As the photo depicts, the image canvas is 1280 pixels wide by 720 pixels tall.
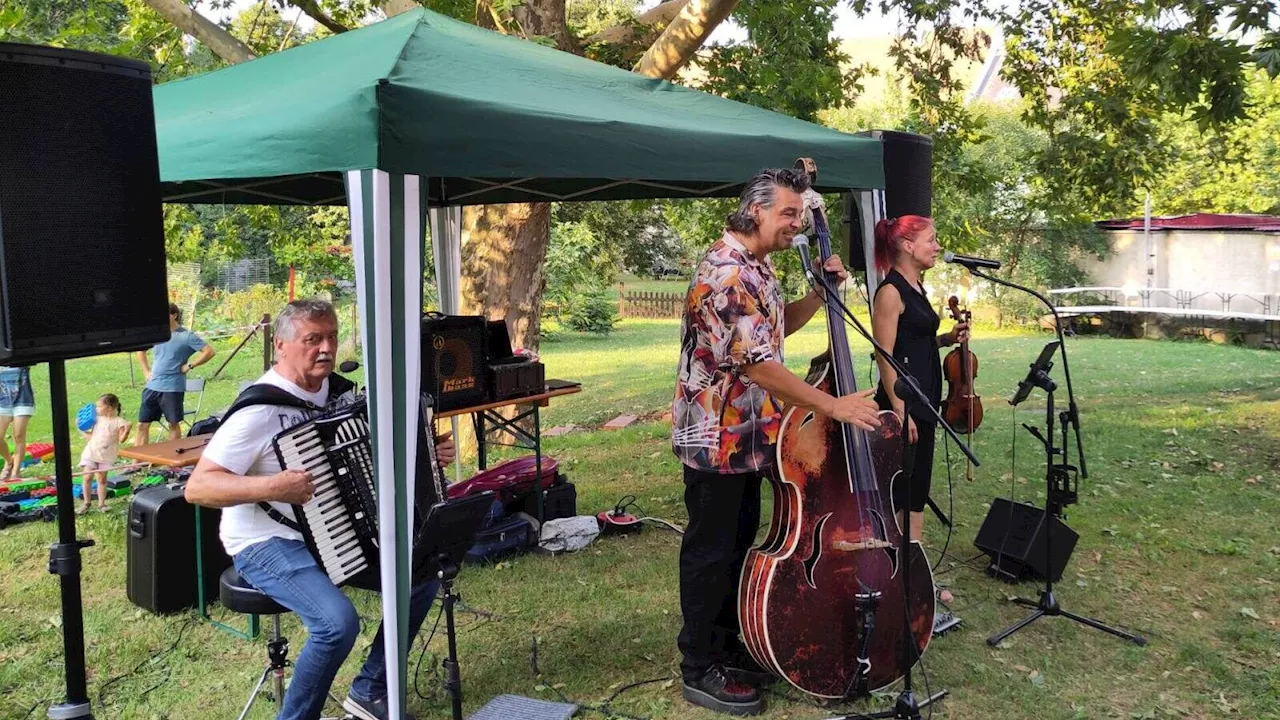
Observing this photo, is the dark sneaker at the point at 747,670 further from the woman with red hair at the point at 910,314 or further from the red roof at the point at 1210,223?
the red roof at the point at 1210,223

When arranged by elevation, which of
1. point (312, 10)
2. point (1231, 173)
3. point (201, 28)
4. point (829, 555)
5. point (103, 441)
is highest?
point (1231, 173)

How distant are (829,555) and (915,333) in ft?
4.16

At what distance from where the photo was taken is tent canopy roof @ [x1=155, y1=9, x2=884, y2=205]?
2.84 metres

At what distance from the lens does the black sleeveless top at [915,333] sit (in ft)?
13.0

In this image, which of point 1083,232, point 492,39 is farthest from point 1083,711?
point 1083,232

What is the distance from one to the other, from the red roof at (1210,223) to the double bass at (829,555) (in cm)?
2211

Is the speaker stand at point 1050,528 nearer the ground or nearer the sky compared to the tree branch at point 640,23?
nearer the ground

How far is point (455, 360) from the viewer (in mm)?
4789

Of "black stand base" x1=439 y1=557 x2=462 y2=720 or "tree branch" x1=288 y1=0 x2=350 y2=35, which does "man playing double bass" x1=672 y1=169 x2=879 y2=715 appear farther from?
"tree branch" x1=288 y1=0 x2=350 y2=35

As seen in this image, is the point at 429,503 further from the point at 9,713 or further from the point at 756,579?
the point at 9,713

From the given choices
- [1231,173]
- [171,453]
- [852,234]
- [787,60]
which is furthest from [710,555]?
[1231,173]

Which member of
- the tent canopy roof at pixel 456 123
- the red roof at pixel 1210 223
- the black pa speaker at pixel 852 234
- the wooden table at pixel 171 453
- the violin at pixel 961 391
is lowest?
the wooden table at pixel 171 453

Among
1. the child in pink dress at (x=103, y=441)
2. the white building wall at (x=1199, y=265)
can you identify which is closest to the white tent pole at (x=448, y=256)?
the child in pink dress at (x=103, y=441)

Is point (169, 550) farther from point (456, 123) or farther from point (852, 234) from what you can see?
point (852, 234)
